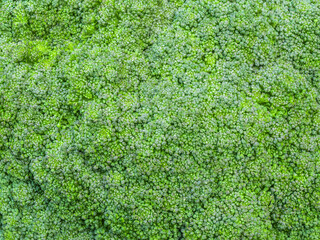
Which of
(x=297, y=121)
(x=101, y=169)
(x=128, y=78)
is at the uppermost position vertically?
(x=128, y=78)

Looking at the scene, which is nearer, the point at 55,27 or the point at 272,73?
the point at 272,73

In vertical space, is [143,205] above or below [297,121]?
below

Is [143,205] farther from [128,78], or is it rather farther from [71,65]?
[71,65]

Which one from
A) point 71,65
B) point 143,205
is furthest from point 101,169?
point 71,65

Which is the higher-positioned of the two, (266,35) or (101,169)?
(266,35)

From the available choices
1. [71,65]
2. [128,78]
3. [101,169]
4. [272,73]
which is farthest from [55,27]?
[272,73]

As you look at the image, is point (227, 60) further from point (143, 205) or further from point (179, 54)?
point (143, 205)
